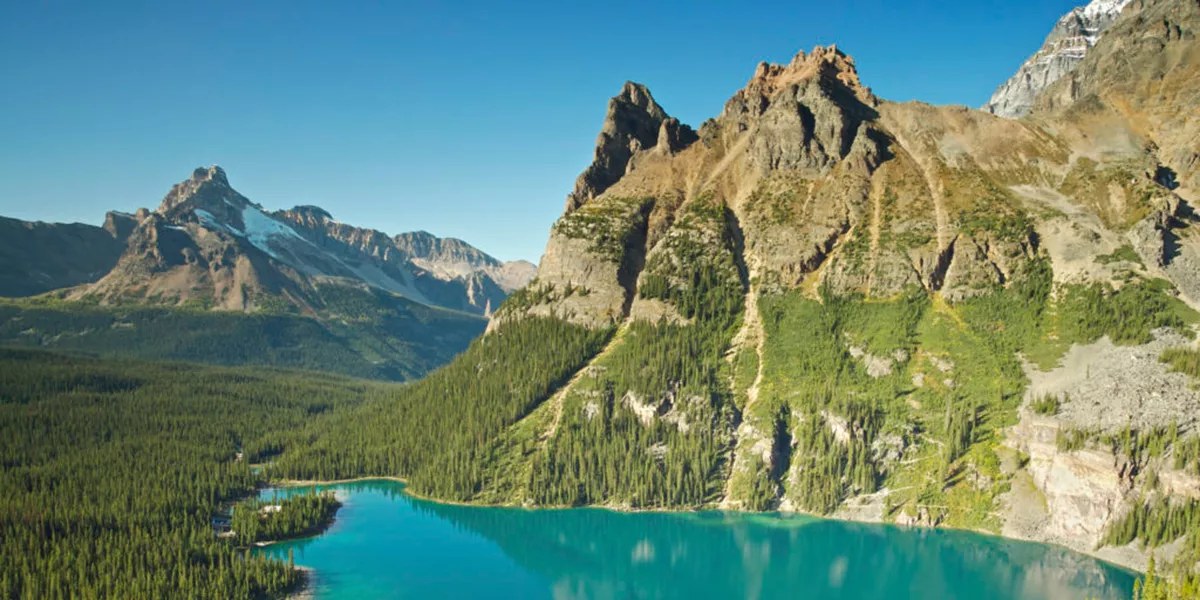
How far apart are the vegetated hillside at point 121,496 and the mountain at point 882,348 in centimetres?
2357

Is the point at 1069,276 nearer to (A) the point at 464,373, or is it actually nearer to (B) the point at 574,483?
(B) the point at 574,483

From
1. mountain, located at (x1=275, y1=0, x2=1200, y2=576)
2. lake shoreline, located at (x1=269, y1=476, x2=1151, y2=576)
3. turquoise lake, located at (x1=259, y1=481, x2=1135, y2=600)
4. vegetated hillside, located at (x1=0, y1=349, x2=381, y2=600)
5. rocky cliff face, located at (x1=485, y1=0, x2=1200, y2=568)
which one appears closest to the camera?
vegetated hillside, located at (x1=0, y1=349, x2=381, y2=600)

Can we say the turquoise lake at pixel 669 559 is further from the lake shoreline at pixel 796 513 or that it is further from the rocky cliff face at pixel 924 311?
the rocky cliff face at pixel 924 311

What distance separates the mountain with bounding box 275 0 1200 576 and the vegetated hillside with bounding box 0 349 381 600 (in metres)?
23.6

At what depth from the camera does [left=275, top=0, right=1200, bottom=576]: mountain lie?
12244 cm

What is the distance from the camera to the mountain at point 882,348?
12244cm

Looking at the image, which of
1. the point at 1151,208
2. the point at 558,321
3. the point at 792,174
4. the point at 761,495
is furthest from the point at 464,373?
the point at 1151,208

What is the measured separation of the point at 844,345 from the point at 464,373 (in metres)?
86.0

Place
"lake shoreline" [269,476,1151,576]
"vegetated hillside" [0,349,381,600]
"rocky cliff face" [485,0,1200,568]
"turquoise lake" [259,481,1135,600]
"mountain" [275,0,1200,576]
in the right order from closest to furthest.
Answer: "vegetated hillside" [0,349,381,600]
"turquoise lake" [259,481,1135,600]
"lake shoreline" [269,476,1151,576]
"mountain" [275,0,1200,576]
"rocky cliff face" [485,0,1200,568]

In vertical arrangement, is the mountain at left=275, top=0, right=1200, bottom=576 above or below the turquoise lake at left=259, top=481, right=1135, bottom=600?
above

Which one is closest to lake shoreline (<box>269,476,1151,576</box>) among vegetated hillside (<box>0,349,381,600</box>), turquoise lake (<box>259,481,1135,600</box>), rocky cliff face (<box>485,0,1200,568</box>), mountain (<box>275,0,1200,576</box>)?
mountain (<box>275,0,1200,576</box>)

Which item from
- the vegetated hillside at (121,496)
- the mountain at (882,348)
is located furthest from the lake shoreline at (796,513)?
the vegetated hillside at (121,496)

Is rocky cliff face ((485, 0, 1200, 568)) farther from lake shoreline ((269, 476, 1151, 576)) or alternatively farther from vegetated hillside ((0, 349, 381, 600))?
vegetated hillside ((0, 349, 381, 600))

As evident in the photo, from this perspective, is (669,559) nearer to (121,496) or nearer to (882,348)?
(882,348)
